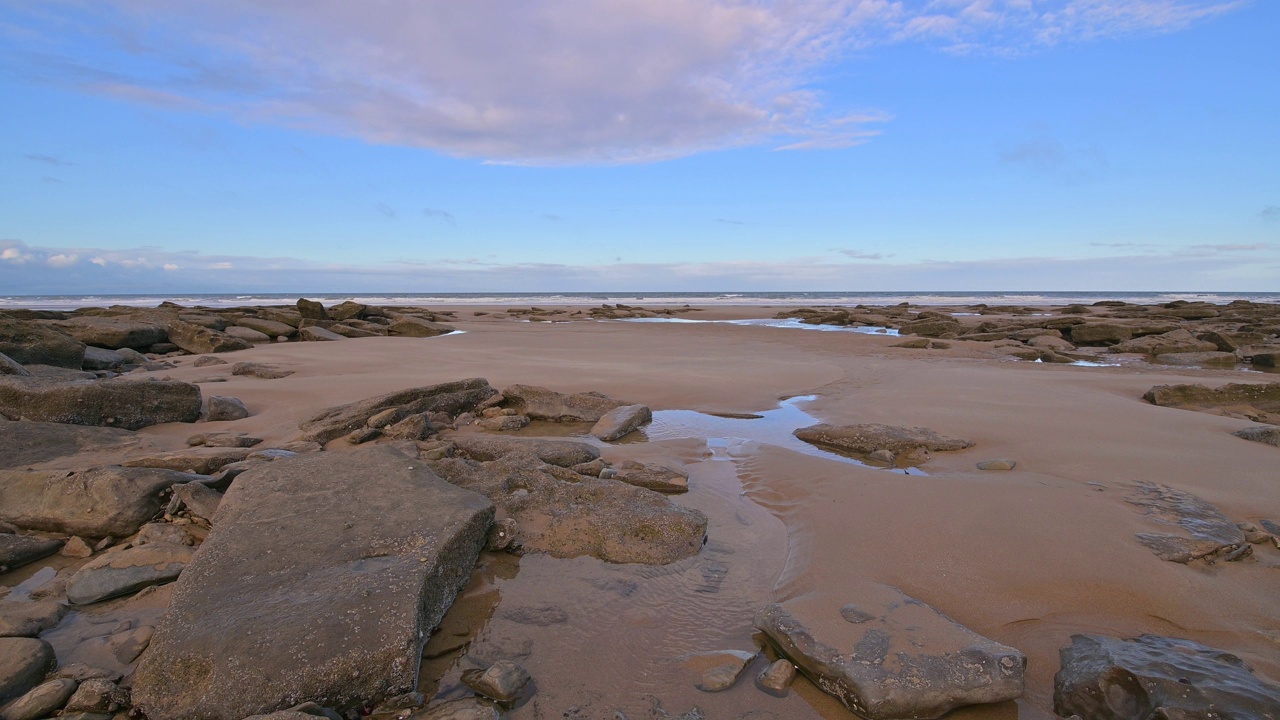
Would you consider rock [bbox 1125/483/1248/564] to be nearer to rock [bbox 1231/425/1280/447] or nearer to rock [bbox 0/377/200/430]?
rock [bbox 1231/425/1280/447]

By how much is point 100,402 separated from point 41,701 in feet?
12.9

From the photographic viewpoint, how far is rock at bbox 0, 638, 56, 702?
2.17 m

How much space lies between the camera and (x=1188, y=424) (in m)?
5.74

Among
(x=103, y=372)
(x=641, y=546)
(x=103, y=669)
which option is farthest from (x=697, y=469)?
(x=103, y=372)

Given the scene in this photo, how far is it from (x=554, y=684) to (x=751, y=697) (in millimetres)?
757

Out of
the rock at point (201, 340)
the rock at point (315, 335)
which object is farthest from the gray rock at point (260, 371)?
the rock at point (315, 335)

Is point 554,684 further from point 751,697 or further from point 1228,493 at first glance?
point 1228,493

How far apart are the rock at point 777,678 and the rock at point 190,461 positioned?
3.90m

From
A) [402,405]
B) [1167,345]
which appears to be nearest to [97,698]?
[402,405]

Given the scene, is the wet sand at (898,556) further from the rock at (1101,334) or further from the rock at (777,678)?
the rock at (1101,334)

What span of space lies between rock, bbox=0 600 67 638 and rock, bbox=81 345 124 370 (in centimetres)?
819

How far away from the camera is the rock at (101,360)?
908 cm

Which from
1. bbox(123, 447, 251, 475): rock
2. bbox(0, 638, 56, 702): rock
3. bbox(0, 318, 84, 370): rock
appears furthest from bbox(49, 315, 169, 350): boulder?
bbox(0, 638, 56, 702): rock

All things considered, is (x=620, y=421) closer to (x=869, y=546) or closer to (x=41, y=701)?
(x=869, y=546)
